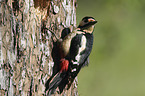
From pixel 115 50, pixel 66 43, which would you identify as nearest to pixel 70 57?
pixel 66 43

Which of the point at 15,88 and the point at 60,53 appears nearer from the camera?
the point at 15,88

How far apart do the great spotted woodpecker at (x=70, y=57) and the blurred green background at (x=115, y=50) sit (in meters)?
2.35

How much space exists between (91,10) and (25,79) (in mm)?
3437

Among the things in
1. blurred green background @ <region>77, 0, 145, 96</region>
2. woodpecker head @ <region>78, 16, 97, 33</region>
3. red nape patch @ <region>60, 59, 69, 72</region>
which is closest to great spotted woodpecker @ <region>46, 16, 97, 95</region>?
red nape patch @ <region>60, 59, 69, 72</region>

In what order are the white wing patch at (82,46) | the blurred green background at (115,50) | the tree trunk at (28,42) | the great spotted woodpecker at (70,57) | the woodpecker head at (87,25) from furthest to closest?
the blurred green background at (115,50) < the woodpecker head at (87,25) < the white wing patch at (82,46) < the great spotted woodpecker at (70,57) < the tree trunk at (28,42)

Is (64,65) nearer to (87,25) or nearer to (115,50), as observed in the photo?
(87,25)

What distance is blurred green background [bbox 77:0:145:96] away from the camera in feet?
17.4

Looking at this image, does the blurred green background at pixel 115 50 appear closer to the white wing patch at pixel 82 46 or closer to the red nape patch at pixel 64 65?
the white wing patch at pixel 82 46

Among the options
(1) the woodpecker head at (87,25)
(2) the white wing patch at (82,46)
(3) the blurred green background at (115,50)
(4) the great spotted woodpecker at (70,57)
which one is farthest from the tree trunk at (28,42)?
(3) the blurred green background at (115,50)

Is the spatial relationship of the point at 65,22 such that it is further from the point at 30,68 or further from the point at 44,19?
the point at 30,68

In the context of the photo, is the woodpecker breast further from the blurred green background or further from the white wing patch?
the blurred green background

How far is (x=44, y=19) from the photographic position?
97.7 inches

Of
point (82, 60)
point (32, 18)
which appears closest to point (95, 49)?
point (82, 60)

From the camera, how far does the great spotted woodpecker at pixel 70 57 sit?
2502 millimetres
